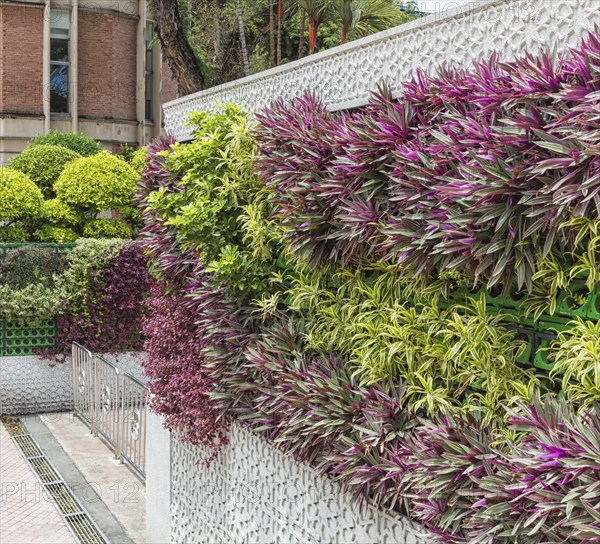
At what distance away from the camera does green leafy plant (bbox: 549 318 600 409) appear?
2.63m

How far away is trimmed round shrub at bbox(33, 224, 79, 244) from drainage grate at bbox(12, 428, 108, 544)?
351cm

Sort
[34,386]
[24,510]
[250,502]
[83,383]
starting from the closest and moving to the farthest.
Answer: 1. [250,502]
2. [24,510]
3. [83,383]
4. [34,386]

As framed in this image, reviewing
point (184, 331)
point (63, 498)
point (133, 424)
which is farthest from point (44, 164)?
point (184, 331)

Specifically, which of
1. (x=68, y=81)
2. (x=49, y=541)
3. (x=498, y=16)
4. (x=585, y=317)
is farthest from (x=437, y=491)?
(x=68, y=81)

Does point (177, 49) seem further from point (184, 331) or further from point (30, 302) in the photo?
point (184, 331)

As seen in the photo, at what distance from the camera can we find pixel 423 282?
11.2 feet

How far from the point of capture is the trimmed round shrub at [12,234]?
12.6 meters

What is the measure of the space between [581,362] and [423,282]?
875 mm

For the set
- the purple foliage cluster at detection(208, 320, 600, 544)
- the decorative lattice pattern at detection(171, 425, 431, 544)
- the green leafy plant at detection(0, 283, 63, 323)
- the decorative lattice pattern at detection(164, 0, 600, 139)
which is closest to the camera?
the purple foliage cluster at detection(208, 320, 600, 544)

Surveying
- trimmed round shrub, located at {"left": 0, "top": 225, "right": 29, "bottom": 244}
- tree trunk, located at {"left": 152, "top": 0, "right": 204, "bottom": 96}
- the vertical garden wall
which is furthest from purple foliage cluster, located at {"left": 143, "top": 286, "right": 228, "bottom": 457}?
tree trunk, located at {"left": 152, "top": 0, "right": 204, "bottom": 96}

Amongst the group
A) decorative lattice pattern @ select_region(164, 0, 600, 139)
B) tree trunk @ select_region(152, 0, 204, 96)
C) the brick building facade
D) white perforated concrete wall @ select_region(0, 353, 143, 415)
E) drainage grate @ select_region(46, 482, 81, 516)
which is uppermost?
the brick building facade

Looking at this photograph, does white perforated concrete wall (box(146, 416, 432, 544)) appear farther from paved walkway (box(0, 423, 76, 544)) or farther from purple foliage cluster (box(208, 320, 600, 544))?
paved walkway (box(0, 423, 76, 544))

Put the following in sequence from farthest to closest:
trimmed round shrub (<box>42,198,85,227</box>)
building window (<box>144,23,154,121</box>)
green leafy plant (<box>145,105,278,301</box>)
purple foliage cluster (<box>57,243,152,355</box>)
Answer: building window (<box>144,23,154,121</box>) < trimmed round shrub (<box>42,198,85,227</box>) < purple foliage cluster (<box>57,243,152,355</box>) < green leafy plant (<box>145,105,278,301</box>)

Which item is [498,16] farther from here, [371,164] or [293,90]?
[293,90]
